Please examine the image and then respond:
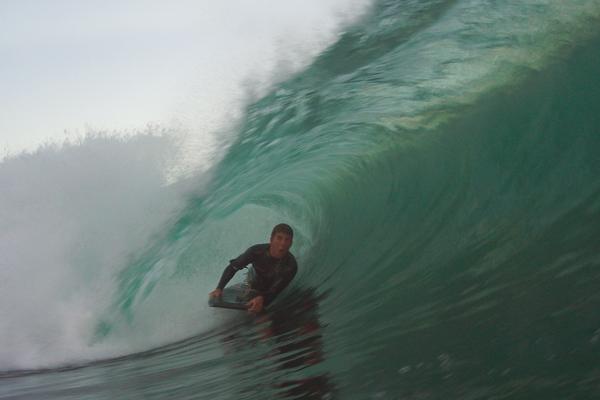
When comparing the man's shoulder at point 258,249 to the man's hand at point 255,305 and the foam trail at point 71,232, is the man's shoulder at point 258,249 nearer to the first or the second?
the man's hand at point 255,305

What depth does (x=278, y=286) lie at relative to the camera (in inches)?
214

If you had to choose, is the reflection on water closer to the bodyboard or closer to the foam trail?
the bodyboard

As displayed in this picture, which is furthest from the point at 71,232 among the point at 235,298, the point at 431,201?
the point at 431,201

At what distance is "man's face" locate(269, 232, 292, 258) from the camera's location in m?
5.19

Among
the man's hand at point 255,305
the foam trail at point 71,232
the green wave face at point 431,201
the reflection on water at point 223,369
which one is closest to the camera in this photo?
the green wave face at point 431,201

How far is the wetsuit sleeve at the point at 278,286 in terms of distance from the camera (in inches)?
213

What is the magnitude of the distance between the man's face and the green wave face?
0.44 metres

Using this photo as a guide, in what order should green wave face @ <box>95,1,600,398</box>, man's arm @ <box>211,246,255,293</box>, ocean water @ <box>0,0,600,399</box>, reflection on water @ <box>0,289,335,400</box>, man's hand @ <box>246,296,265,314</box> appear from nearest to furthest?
green wave face @ <box>95,1,600,398</box> < ocean water @ <box>0,0,600,399</box> < reflection on water @ <box>0,289,335,400</box> < man's hand @ <box>246,296,265,314</box> < man's arm @ <box>211,246,255,293</box>

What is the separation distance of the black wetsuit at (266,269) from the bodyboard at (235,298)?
0.10m

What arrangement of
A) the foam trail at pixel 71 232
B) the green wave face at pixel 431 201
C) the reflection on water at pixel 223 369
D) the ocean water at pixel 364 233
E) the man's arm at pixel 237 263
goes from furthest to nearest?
the foam trail at pixel 71 232 → the man's arm at pixel 237 263 → the reflection on water at pixel 223 369 → the ocean water at pixel 364 233 → the green wave face at pixel 431 201

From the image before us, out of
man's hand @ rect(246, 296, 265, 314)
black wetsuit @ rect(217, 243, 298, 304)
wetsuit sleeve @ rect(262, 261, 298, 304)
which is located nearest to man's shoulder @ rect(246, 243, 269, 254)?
black wetsuit @ rect(217, 243, 298, 304)

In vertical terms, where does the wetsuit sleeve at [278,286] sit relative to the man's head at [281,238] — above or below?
below

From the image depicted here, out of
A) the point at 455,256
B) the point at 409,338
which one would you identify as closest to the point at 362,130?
the point at 455,256

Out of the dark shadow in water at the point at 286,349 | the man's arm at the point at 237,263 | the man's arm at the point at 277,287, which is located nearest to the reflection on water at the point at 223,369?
the dark shadow in water at the point at 286,349
